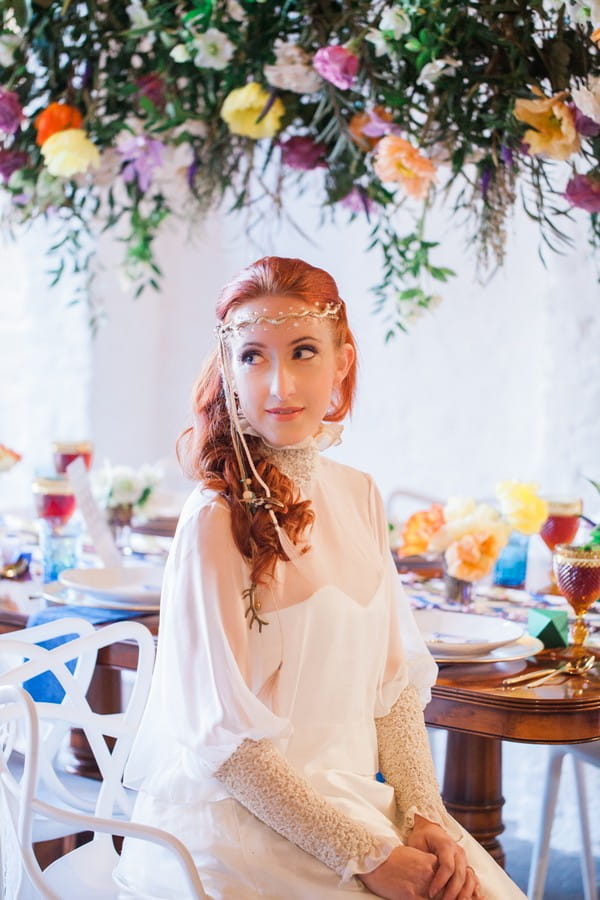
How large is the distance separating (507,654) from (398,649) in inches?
13.6

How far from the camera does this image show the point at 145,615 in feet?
7.87

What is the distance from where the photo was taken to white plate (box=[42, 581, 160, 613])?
239cm

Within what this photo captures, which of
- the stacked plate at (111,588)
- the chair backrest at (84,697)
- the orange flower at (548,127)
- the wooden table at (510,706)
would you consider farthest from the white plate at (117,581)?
the orange flower at (548,127)

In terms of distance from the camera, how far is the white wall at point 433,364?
3.97m

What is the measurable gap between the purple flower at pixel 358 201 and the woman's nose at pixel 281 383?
1.37 meters

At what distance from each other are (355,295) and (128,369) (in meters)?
1.13

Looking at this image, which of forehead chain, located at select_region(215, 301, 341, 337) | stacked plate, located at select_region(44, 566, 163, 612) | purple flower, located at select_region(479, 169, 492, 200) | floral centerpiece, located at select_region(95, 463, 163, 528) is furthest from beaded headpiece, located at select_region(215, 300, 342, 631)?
floral centerpiece, located at select_region(95, 463, 163, 528)

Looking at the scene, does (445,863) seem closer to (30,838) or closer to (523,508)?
(30,838)

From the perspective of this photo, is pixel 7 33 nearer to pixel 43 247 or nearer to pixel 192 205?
pixel 192 205

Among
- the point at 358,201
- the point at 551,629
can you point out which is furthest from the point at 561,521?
the point at 358,201

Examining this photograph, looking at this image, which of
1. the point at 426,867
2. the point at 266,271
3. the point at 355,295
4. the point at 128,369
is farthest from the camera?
the point at 128,369

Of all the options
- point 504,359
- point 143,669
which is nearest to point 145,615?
point 143,669

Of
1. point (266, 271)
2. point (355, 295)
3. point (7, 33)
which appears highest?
point (7, 33)

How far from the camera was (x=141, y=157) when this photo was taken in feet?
9.48
